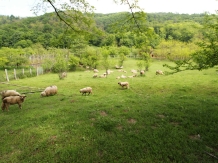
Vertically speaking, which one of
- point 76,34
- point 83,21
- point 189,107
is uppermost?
point 83,21

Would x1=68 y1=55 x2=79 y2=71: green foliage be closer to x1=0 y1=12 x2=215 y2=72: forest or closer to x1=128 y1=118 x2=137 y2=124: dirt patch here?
x1=0 y1=12 x2=215 y2=72: forest

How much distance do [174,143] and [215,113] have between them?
4189mm

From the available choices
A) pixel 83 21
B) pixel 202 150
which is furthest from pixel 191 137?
pixel 83 21

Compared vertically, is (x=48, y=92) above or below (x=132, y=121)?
→ below

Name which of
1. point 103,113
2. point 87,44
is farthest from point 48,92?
point 87,44

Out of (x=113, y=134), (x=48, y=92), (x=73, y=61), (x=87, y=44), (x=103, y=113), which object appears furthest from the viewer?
(x=87, y=44)

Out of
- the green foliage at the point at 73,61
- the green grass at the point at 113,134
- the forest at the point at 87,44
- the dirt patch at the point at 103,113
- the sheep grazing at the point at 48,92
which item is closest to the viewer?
the green grass at the point at 113,134

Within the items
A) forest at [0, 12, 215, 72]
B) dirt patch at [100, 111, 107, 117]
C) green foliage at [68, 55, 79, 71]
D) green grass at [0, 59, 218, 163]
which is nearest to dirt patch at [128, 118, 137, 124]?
green grass at [0, 59, 218, 163]

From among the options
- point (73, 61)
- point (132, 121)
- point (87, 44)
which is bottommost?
point (132, 121)

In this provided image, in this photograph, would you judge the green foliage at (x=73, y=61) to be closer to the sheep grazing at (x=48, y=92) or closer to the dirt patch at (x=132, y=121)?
the sheep grazing at (x=48, y=92)

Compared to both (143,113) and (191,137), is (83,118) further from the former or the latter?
(191,137)

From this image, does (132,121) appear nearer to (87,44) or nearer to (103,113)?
(103,113)

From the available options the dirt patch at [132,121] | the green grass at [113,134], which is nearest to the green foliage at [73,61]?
the green grass at [113,134]

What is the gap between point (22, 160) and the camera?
16.0 ft
